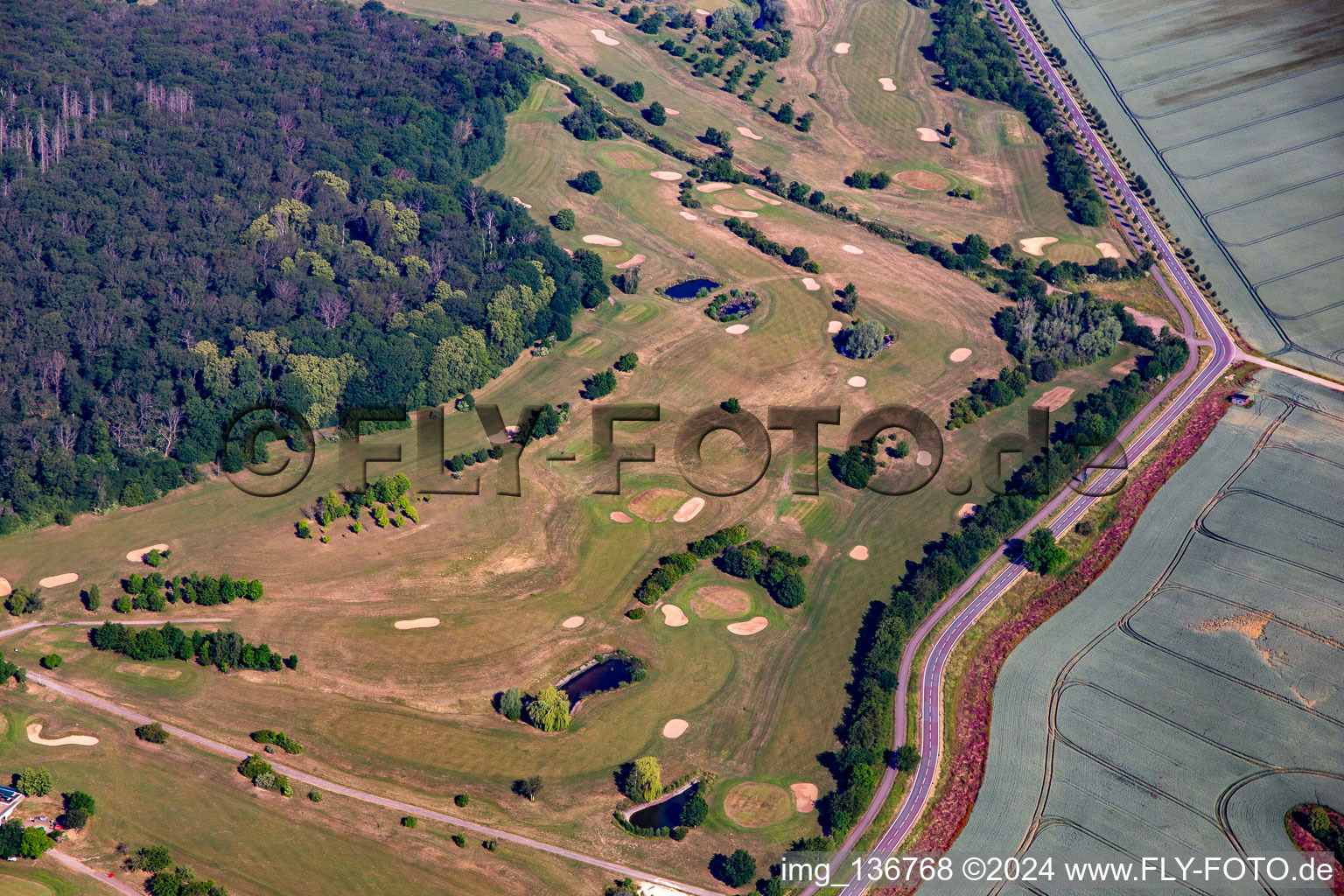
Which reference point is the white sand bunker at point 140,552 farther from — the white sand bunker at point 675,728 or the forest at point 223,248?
the white sand bunker at point 675,728

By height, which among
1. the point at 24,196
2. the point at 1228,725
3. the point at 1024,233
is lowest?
the point at 1228,725

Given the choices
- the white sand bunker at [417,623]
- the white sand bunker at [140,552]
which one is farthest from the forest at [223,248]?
the white sand bunker at [417,623]

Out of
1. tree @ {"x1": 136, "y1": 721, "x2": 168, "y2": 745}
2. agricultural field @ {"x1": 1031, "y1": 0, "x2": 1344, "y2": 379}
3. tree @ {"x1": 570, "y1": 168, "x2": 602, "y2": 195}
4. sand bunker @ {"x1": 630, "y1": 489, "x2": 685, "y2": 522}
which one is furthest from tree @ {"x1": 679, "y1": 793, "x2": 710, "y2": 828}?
tree @ {"x1": 570, "y1": 168, "x2": 602, "y2": 195}

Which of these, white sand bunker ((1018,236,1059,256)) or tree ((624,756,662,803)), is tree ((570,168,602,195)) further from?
tree ((624,756,662,803))

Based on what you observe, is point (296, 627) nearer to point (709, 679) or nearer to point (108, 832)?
point (108, 832)

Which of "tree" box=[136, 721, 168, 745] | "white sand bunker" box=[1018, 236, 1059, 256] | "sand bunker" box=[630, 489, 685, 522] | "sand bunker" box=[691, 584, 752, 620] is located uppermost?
"white sand bunker" box=[1018, 236, 1059, 256]

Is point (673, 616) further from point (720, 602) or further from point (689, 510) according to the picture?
point (689, 510)

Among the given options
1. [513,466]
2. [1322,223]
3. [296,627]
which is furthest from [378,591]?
[1322,223]
